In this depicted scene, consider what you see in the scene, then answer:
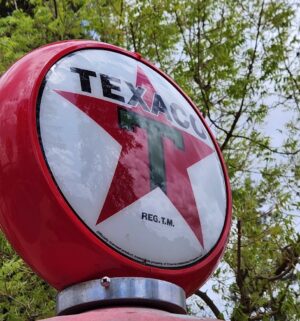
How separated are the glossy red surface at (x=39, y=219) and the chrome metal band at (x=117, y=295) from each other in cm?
2

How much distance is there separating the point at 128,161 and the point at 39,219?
222mm

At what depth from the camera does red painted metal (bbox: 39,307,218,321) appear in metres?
1.02

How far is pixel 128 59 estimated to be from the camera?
1485mm

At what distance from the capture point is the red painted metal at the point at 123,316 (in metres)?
1.02

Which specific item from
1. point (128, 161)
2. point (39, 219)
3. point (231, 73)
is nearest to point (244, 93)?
point (231, 73)

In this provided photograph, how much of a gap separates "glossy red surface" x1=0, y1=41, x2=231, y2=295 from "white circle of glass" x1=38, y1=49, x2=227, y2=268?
22mm

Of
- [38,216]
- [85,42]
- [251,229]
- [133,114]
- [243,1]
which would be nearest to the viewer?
[38,216]

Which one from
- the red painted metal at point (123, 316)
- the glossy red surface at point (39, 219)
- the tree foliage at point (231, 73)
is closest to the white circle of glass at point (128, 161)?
the glossy red surface at point (39, 219)

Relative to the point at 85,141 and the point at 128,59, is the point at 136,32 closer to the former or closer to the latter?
the point at 128,59

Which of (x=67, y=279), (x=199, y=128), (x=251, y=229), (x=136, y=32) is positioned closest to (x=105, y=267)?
(x=67, y=279)

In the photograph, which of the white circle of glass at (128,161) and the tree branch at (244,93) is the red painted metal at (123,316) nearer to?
the white circle of glass at (128,161)

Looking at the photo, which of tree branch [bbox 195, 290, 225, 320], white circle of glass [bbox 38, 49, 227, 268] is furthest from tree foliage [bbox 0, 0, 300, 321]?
white circle of glass [bbox 38, 49, 227, 268]

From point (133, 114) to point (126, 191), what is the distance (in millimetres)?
193

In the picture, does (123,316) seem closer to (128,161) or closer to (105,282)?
(105,282)
